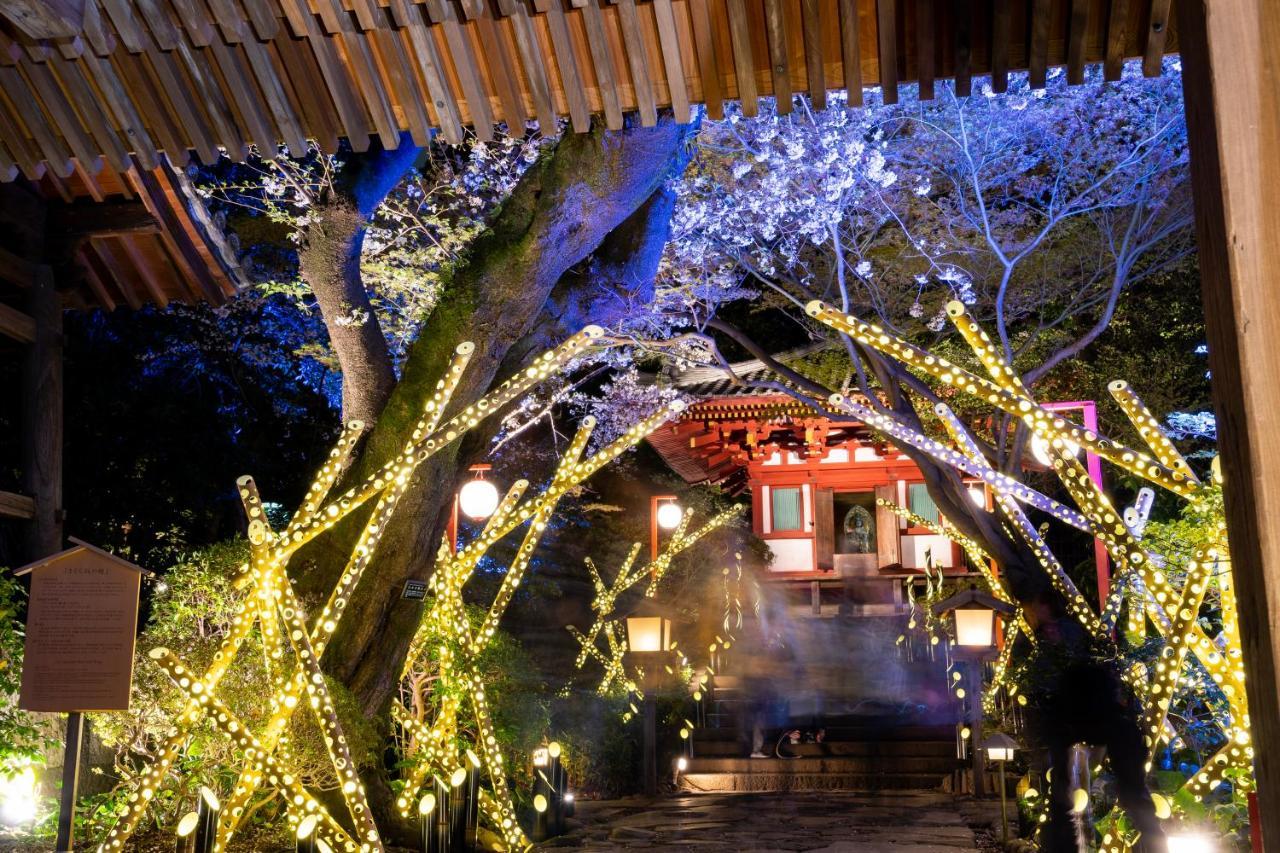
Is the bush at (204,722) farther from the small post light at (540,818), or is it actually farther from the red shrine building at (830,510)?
the red shrine building at (830,510)

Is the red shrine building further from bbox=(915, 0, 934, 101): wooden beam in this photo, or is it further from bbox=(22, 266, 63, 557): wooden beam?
bbox=(915, 0, 934, 101): wooden beam

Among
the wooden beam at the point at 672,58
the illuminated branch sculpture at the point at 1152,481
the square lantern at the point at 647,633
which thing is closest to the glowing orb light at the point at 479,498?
the square lantern at the point at 647,633

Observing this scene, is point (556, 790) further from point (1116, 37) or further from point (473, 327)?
point (1116, 37)

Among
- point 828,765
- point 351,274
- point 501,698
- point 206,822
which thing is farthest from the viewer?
point 828,765

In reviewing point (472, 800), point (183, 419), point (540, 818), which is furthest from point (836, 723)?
point (183, 419)

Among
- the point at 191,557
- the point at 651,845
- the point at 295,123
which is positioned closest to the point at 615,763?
the point at 651,845

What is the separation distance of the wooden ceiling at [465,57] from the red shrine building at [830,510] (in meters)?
20.2

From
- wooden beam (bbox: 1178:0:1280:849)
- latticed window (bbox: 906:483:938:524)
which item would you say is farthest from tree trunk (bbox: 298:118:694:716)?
latticed window (bbox: 906:483:938:524)

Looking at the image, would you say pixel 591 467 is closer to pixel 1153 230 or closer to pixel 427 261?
pixel 427 261

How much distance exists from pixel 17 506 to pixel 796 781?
44.0 feet

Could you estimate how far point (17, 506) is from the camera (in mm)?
9305

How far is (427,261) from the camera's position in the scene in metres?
15.4

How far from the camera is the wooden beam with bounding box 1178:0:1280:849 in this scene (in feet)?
7.84

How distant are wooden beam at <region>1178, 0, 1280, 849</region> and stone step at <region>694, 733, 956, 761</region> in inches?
704
